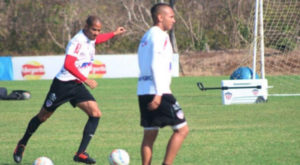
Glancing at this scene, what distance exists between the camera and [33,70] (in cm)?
3547

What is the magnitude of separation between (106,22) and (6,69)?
1381 centimetres

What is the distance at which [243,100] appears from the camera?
17.2 m

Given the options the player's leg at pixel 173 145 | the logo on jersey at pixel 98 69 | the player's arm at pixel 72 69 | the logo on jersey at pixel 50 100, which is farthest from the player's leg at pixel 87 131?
the logo on jersey at pixel 98 69

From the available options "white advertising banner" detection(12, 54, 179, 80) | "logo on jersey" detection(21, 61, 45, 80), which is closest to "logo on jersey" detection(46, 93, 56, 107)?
"white advertising banner" detection(12, 54, 179, 80)

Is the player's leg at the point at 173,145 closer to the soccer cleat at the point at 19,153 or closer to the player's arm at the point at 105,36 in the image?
the soccer cleat at the point at 19,153

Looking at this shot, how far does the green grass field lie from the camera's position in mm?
8695

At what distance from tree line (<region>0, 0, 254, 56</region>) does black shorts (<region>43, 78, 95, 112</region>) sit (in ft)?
122

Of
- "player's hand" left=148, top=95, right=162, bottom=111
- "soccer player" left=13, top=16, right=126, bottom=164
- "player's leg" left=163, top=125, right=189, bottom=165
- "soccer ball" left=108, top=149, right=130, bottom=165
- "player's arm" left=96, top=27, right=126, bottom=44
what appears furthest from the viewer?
"player's arm" left=96, top=27, right=126, bottom=44

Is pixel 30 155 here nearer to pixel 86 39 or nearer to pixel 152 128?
pixel 86 39

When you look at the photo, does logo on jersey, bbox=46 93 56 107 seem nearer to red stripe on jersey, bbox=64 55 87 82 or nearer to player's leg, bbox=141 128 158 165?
red stripe on jersey, bbox=64 55 87 82

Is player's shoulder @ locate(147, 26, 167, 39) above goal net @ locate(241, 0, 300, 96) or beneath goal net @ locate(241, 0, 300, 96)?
above

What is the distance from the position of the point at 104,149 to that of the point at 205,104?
801 centimetres

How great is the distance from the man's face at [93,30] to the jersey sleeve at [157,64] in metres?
2.11

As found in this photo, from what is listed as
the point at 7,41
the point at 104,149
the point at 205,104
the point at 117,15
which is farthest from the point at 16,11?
the point at 104,149
